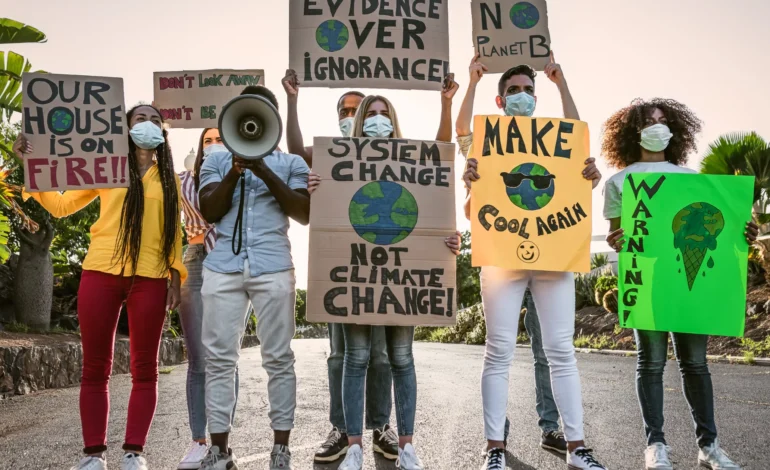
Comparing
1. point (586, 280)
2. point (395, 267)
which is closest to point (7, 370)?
point (395, 267)

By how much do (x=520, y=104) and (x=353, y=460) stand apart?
7.46ft

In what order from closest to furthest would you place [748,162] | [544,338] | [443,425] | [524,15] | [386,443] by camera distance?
[544,338] → [386,443] → [524,15] → [443,425] → [748,162]

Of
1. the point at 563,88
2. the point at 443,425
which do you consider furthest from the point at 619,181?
the point at 443,425

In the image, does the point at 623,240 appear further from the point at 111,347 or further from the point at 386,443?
the point at 111,347

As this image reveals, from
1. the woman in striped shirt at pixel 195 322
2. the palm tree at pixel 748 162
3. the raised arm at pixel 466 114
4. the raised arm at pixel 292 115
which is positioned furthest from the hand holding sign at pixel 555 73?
the palm tree at pixel 748 162

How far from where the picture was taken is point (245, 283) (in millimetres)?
3881

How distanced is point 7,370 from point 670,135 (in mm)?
7126

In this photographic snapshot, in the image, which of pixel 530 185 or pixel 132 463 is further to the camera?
pixel 530 185

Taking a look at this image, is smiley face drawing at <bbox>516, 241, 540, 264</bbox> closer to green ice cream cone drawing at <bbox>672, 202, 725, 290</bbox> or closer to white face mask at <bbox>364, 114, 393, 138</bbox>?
green ice cream cone drawing at <bbox>672, 202, 725, 290</bbox>

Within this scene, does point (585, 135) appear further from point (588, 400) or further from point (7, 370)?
point (7, 370)

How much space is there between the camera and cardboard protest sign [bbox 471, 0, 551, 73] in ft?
15.5

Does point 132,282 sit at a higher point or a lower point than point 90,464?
higher

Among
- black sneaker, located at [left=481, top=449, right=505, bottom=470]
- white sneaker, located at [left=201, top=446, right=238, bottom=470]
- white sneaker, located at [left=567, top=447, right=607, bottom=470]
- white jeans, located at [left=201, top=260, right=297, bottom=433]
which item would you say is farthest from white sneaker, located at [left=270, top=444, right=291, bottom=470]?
white sneaker, located at [left=567, top=447, right=607, bottom=470]

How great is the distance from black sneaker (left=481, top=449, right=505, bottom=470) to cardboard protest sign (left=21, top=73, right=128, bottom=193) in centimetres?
253
